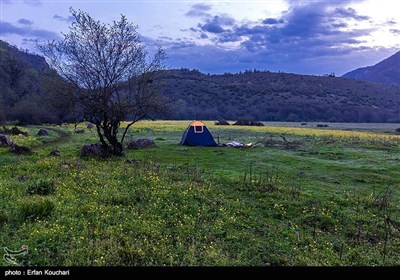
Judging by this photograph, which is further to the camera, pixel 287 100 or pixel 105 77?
pixel 287 100

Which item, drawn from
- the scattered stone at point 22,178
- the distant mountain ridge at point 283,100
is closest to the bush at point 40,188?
the scattered stone at point 22,178

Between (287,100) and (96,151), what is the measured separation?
114m

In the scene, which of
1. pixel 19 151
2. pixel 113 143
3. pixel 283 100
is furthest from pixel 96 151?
pixel 283 100

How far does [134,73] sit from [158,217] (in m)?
18.2

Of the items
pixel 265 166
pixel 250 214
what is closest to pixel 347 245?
pixel 250 214

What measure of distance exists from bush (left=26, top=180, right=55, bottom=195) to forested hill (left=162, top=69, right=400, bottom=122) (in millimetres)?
100427

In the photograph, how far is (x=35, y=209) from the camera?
10867 mm

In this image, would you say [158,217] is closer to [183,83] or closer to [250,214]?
[250,214]

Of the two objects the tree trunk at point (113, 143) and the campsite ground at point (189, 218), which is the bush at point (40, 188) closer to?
the campsite ground at point (189, 218)

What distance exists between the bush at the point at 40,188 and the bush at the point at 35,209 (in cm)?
182

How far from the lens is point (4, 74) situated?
8431 cm

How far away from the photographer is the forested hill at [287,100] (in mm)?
123938

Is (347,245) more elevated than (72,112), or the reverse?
(72,112)

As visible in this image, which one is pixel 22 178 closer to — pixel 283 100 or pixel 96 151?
pixel 96 151
